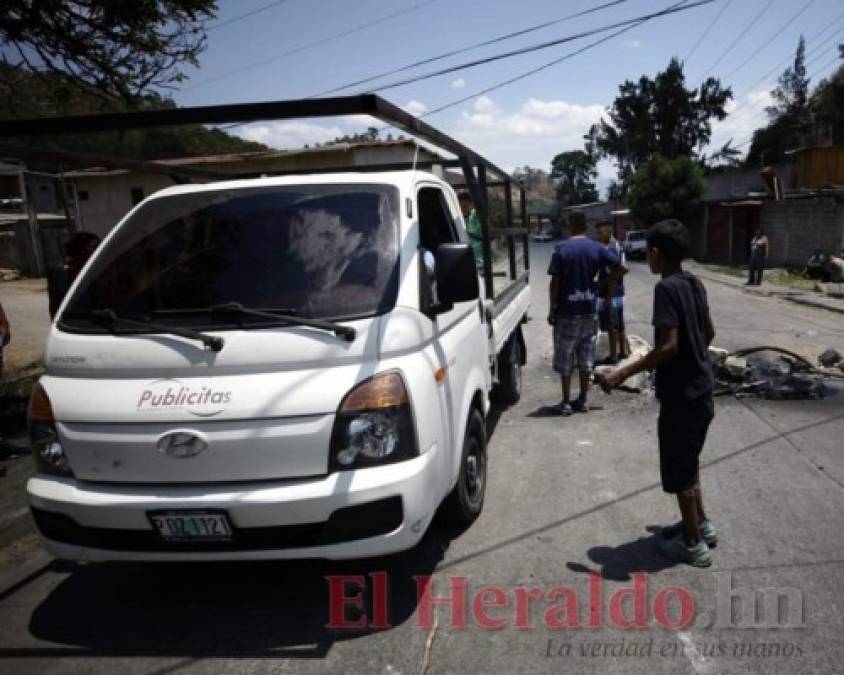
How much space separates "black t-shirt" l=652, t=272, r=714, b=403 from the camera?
10.1 feet

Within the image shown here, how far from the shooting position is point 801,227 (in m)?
22.9

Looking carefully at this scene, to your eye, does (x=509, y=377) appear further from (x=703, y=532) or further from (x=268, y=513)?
(x=268, y=513)

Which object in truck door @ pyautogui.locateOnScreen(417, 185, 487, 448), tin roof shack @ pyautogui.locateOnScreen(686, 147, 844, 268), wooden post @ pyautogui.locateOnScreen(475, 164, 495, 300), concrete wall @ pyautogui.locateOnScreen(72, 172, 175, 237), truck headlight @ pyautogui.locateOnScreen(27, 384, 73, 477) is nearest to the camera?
truck headlight @ pyautogui.locateOnScreen(27, 384, 73, 477)

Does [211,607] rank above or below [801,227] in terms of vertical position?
below

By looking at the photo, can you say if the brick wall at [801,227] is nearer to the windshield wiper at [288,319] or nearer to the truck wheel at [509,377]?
the truck wheel at [509,377]

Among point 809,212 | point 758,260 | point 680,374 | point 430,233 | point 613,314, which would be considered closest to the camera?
point 680,374

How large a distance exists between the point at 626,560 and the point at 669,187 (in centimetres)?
3494

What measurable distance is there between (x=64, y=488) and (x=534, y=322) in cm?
1013

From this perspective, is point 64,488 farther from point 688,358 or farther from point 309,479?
point 688,358

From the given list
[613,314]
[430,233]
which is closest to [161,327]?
[430,233]

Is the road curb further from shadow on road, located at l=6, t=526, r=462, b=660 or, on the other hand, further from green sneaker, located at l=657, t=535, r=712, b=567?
shadow on road, located at l=6, t=526, r=462, b=660

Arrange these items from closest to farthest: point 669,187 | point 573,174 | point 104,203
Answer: point 104,203, point 669,187, point 573,174

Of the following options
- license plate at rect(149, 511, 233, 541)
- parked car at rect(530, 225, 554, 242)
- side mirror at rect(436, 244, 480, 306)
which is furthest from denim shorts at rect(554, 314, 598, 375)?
parked car at rect(530, 225, 554, 242)

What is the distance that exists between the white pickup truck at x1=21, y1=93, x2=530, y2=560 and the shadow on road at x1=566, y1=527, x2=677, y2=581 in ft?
3.02
